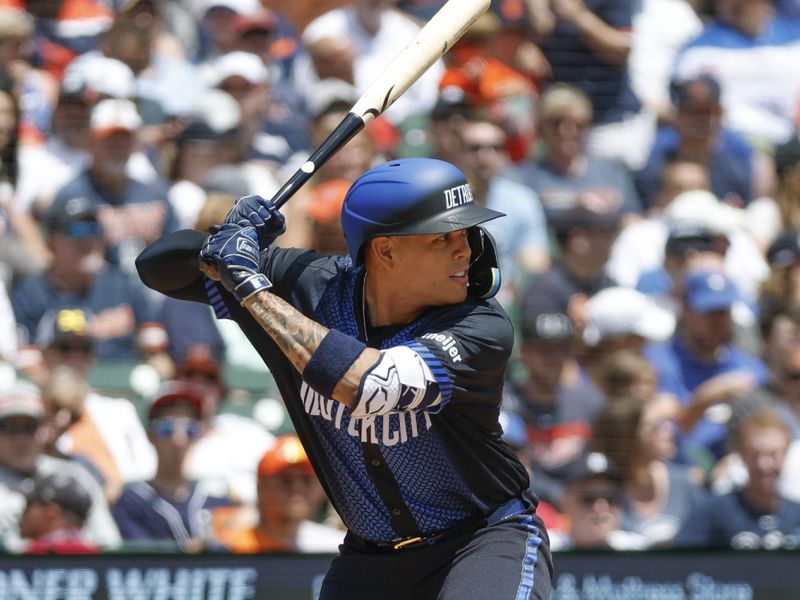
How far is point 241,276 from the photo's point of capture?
3.17 metres

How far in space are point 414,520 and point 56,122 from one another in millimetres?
4036

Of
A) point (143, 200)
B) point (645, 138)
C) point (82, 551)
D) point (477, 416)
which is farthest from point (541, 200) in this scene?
point (477, 416)

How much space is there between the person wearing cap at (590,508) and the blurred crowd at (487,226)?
1cm

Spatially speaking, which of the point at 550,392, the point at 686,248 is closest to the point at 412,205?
the point at 550,392

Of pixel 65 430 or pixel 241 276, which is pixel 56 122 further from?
pixel 241 276

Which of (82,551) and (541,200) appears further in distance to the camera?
(541,200)

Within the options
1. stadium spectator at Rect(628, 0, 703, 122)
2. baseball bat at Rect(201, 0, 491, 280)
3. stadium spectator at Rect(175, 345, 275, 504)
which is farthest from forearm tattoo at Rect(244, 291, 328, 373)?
stadium spectator at Rect(628, 0, 703, 122)

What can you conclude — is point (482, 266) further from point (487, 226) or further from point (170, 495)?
point (487, 226)

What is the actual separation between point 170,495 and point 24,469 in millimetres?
616

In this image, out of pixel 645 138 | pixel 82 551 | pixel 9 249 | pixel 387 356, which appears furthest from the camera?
pixel 645 138

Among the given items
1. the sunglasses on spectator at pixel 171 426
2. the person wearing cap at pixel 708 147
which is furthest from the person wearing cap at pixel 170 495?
the person wearing cap at pixel 708 147

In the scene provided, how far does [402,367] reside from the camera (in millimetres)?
3090

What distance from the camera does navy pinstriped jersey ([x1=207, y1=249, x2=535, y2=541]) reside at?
3.27m

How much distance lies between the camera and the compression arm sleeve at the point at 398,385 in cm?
307
